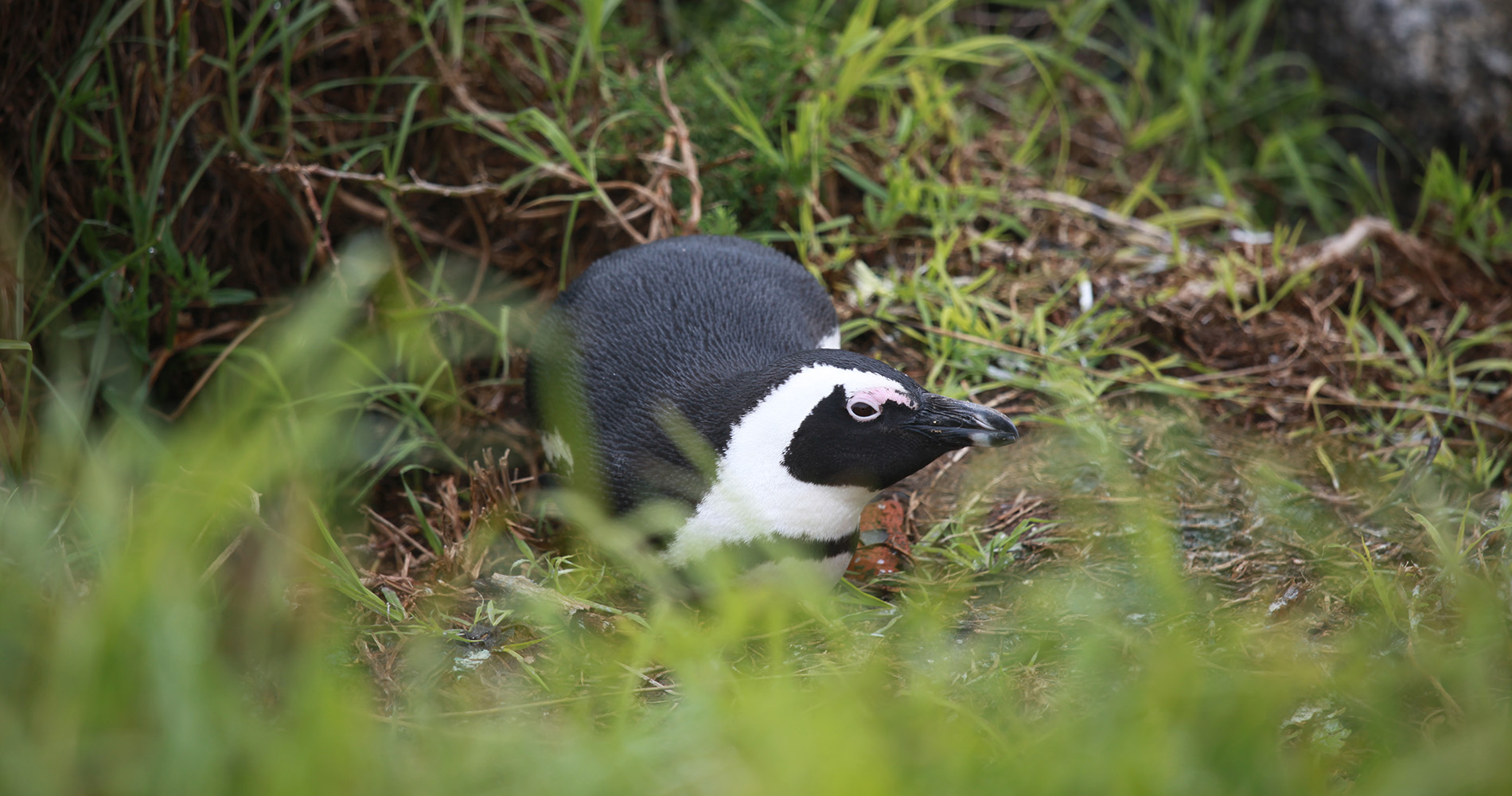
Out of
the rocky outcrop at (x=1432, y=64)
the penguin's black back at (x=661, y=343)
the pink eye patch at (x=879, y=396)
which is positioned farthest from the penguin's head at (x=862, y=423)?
the rocky outcrop at (x=1432, y=64)

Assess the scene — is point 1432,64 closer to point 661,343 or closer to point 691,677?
point 661,343

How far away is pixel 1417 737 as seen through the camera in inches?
70.5

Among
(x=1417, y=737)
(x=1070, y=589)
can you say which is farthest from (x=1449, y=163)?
(x=1417, y=737)

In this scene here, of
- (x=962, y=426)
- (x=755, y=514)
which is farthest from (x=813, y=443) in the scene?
(x=962, y=426)

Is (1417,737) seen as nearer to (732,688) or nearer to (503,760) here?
(732,688)

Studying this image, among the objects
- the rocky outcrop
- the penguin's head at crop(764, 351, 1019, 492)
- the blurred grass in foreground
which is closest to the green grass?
the blurred grass in foreground

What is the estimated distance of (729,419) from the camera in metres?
2.34

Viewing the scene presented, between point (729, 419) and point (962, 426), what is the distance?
18.9 inches

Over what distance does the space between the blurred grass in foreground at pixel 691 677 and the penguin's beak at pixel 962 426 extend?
0.35 meters

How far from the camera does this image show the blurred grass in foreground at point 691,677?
149 cm

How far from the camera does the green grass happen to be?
62.4 inches

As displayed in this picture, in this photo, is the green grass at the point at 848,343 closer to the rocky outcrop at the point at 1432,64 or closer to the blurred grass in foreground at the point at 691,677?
the blurred grass in foreground at the point at 691,677

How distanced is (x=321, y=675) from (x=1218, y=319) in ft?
9.07

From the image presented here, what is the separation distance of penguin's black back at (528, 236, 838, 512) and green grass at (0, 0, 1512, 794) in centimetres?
23
